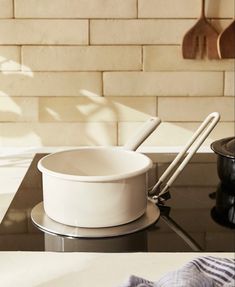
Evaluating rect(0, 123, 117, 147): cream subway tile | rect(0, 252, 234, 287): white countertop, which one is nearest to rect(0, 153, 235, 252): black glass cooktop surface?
rect(0, 252, 234, 287): white countertop

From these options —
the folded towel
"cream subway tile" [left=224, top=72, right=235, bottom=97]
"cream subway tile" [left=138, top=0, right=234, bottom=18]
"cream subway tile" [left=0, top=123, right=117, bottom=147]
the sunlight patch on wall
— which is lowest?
the folded towel

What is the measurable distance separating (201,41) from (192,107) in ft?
0.54

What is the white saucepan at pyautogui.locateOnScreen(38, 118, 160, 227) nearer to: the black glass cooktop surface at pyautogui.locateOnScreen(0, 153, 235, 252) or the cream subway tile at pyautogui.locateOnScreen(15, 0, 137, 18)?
the black glass cooktop surface at pyautogui.locateOnScreen(0, 153, 235, 252)

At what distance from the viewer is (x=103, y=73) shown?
49.5 inches

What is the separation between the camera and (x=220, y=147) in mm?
899

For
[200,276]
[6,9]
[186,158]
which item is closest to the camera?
[200,276]

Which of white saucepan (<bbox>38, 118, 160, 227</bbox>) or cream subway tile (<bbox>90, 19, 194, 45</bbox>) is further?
cream subway tile (<bbox>90, 19, 194, 45</bbox>)

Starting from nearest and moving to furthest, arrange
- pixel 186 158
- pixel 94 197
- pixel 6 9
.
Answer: pixel 94 197, pixel 186 158, pixel 6 9

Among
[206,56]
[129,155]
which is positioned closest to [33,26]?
[206,56]

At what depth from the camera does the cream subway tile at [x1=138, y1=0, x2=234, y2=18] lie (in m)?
1.22

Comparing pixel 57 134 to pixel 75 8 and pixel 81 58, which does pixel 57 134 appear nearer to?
pixel 81 58

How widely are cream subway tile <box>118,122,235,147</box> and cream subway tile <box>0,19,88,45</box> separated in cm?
25

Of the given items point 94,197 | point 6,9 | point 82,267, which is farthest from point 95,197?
point 6,9

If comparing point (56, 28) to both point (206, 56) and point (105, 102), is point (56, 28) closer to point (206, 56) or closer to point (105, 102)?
point (105, 102)
